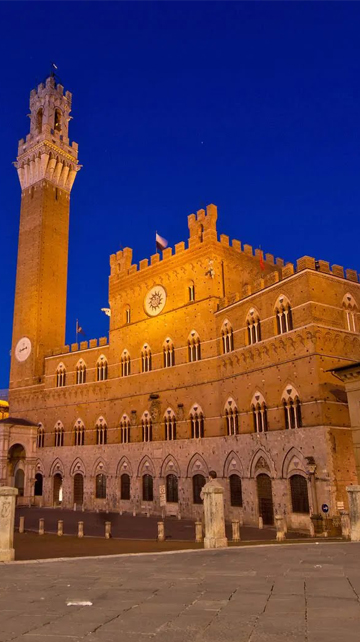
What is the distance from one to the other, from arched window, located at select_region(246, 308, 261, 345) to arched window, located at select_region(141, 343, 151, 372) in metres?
9.39

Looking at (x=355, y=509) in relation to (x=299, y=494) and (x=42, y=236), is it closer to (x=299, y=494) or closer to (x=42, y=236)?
(x=299, y=494)

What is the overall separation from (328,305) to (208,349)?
8.64m

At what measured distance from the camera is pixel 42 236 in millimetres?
47094

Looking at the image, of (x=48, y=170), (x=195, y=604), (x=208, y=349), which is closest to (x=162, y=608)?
(x=195, y=604)

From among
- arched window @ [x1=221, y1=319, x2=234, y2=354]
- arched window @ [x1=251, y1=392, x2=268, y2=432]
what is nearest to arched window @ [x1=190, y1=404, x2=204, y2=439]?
arched window @ [x1=221, y1=319, x2=234, y2=354]

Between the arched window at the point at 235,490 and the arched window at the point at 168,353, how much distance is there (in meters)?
8.65

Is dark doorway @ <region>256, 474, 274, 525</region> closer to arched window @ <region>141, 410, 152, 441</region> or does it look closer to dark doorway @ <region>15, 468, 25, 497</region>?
arched window @ <region>141, 410, 152, 441</region>

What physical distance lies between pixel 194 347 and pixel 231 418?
5.48 meters

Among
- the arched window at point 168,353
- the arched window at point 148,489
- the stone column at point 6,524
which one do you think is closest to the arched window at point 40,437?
the arched window at point 148,489

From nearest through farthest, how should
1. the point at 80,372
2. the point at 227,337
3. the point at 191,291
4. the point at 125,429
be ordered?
the point at 227,337
the point at 191,291
the point at 125,429
the point at 80,372

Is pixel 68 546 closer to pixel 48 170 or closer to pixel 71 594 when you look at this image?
pixel 71 594

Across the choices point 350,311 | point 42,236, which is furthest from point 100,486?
point 42,236

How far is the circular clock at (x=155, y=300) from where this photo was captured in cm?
3525

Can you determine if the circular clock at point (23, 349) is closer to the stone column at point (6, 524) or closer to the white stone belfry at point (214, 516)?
the stone column at point (6, 524)
